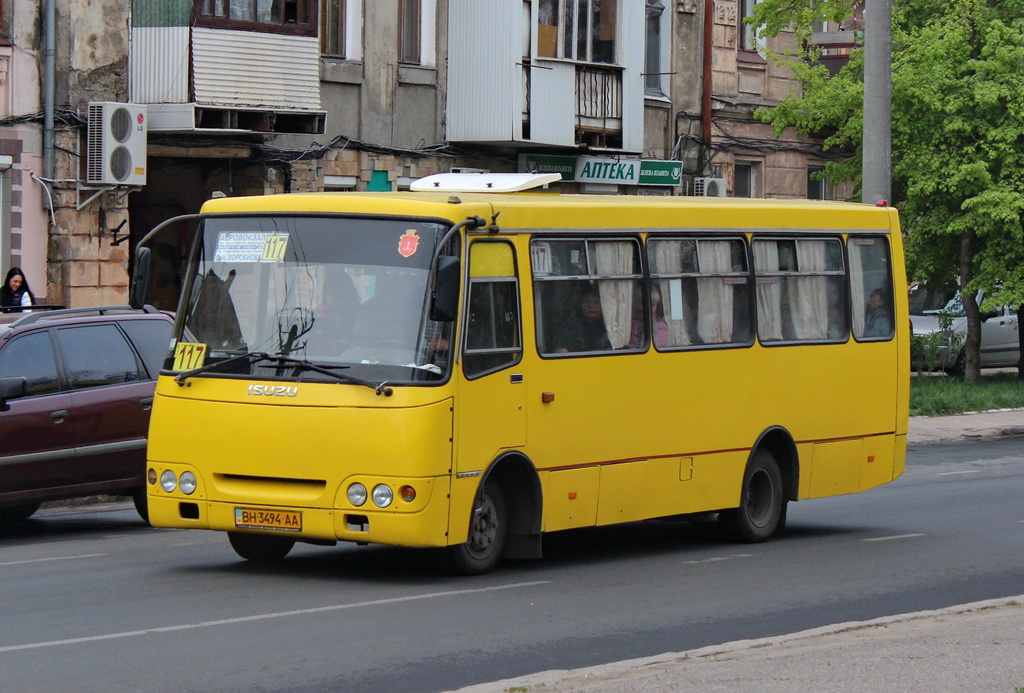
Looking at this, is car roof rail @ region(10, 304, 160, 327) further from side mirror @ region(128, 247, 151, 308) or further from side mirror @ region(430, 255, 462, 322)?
side mirror @ region(430, 255, 462, 322)

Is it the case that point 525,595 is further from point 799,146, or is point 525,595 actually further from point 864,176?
point 799,146

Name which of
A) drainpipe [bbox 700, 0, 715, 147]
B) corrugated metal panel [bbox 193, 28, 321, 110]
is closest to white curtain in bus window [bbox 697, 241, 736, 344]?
corrugated metal panel [bbox 193, 28, 321, 110]

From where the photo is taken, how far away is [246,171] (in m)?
25.9

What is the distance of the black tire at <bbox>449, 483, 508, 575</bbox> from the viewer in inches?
431

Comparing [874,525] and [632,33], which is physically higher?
[632,33]

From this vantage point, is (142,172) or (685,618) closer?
(685,618)

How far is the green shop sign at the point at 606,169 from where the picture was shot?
29.9 meters

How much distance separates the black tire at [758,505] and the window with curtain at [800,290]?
3.25ft

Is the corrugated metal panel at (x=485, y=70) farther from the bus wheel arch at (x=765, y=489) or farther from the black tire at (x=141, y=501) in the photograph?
the bus wheel arch at (x=765, y=489)

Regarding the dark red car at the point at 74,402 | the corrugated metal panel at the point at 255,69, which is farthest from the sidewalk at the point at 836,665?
the corrugated metal panel at the point at 255,69

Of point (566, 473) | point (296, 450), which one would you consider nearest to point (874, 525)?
point (566, 473)

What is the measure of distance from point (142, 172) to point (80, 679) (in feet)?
52.6

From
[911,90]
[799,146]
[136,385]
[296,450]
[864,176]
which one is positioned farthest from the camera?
[799,146]

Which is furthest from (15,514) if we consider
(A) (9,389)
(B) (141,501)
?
(A) (9,389)
